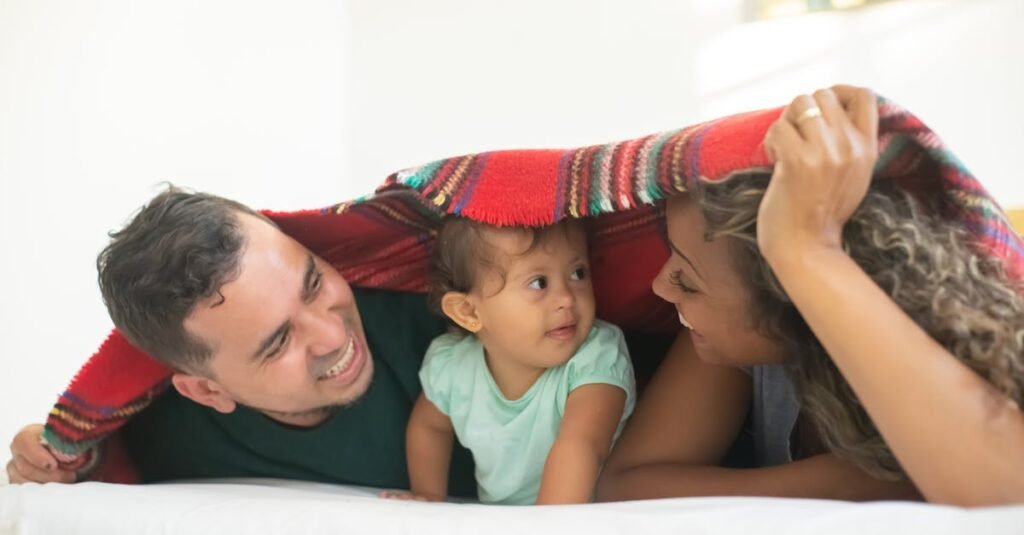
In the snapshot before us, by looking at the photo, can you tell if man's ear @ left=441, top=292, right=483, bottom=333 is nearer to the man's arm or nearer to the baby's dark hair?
the baby's dark hair

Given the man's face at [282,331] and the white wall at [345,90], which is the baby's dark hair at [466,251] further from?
the white wall at [345,90]

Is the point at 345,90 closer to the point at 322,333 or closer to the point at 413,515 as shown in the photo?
the point at 322,333

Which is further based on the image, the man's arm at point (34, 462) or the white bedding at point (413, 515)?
the man's arm at point (34, 462)

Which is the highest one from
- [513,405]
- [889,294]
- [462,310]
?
[889,294]

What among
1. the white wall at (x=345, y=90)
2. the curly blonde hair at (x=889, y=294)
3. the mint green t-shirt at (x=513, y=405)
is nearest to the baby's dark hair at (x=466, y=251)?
the mint green t-shirt at (x=513, y=405)

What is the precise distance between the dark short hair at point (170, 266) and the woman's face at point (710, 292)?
0.53 meters

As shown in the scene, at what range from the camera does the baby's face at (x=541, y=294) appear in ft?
3.37

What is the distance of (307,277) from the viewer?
111 centimetres

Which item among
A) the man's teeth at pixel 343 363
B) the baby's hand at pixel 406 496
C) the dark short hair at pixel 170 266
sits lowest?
the baby's hand at pixel 406 496

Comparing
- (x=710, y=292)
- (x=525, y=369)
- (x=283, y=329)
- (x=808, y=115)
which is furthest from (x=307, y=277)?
(x=808, y=115)

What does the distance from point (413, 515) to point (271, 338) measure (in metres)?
0.37

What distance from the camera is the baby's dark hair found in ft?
3.38

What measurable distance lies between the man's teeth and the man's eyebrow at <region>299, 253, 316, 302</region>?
0.09m

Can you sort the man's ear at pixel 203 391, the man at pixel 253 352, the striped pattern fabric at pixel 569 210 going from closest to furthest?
the striped pattern fabric at pixel 569 210 < the man at pixel 253 352 < the man's ear at pixel 203 391
